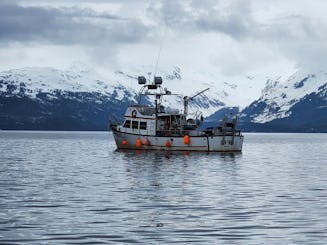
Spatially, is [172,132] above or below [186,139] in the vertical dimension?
above

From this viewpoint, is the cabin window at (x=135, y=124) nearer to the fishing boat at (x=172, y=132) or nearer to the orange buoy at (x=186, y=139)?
the fishing boat at (x=172, y=132)

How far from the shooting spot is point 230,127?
11488 cm

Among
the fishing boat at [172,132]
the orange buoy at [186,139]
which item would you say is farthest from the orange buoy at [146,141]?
the orange buoy at [186,139]

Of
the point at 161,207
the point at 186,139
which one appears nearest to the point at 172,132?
the point at 186,139

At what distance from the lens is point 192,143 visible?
113m

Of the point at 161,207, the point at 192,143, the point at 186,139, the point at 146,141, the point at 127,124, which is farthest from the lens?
the point at 127,124

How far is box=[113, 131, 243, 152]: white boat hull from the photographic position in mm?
112750

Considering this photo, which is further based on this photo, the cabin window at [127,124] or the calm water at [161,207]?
the cabin window at [127,124]

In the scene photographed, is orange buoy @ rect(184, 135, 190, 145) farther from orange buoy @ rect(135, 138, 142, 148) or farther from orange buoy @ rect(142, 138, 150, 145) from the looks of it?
orange buoy @ rect(135, 138, 142, 148)

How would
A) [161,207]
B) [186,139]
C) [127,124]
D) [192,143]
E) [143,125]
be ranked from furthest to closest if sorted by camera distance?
[127,124] < [143,125] < [192,143] < [186,139] < [161,207]

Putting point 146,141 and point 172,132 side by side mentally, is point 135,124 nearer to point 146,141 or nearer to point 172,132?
point 146,141

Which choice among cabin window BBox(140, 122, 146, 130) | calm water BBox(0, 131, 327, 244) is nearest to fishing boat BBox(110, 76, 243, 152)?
cabin window BBox(140, 122, 146, 130)

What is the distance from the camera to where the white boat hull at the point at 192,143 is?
370 ft

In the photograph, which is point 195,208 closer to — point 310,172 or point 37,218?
point 37,218
